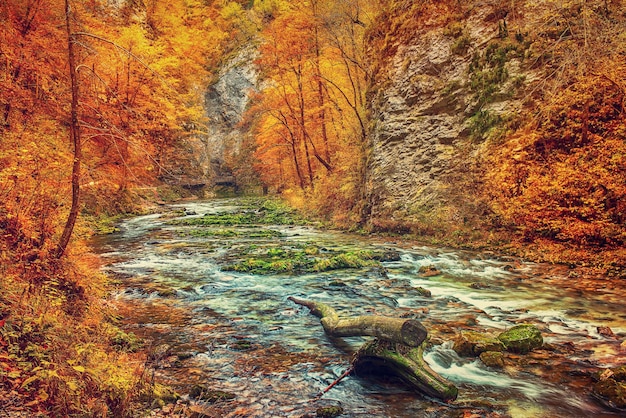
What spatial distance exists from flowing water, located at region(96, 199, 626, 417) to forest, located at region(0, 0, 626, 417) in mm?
775

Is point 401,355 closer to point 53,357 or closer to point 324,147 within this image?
point 53,357

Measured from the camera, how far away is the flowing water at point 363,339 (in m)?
4.17

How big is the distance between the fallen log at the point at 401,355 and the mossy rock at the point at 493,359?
3.12 ft

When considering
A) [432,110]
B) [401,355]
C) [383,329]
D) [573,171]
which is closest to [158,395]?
[383,329]

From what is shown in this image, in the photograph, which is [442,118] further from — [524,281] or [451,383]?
[451,383]

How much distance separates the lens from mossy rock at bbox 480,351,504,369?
4836mm

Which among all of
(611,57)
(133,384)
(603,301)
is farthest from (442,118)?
(133,384)

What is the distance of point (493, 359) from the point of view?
16.0 feet

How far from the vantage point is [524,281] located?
8.59 m

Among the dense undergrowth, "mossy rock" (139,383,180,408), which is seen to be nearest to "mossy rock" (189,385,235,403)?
"mossy rock" (139,383,180,408)

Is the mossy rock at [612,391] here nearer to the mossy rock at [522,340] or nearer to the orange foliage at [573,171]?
the mossy rock at [522,340]

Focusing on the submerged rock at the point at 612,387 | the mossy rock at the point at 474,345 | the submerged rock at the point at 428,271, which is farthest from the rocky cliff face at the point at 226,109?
the submerged rock at the point at 612,387

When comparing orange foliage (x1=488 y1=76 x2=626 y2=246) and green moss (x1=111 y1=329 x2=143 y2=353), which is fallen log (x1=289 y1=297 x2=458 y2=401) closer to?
green moss (x1=111 y1=329 x2=143 y2=353)

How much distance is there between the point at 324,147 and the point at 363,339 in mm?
17713
